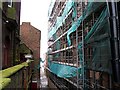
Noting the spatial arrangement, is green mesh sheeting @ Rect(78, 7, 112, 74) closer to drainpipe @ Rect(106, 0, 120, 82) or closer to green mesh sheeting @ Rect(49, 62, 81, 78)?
drainpipe @ Rect(106, 0, 120, 82)

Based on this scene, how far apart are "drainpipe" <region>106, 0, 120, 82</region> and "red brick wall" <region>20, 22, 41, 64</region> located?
21169mm

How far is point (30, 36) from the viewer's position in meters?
26.0

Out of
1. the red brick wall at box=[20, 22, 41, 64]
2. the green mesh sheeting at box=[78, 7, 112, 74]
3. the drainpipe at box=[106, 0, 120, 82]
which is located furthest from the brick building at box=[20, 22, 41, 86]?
the drainpipe at box=[106, 0, 120, 82]

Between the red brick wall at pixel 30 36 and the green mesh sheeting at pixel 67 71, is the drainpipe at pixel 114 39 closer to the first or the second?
the green mesh sheeting at pixel 67 71

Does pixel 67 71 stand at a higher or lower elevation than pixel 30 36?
lower

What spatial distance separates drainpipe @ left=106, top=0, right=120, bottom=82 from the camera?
430cm

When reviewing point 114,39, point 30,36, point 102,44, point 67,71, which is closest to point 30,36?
point 30,36

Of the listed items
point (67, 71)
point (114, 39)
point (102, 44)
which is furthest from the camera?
point (67, 71)

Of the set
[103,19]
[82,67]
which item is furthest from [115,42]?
[82,67]

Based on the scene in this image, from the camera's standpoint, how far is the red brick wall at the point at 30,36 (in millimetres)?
25609

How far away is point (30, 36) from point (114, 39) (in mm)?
22026

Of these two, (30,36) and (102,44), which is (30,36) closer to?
(30,36)

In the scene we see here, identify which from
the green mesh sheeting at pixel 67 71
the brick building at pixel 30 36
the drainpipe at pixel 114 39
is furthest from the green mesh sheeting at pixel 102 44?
the brick building at pixel 30 36

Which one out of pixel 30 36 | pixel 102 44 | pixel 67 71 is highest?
pixel 30 36
